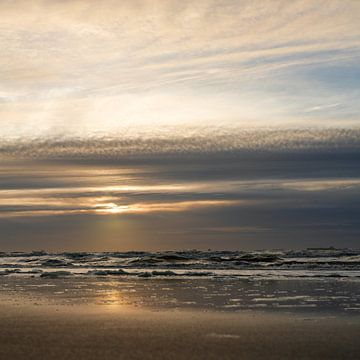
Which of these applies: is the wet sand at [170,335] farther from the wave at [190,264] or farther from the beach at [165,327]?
the wave at [190,264]

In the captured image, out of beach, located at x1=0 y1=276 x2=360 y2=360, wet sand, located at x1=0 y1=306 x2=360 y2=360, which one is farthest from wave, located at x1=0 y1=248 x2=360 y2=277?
wet sand, located at x1=0 y1=306 x2=360 y2=360

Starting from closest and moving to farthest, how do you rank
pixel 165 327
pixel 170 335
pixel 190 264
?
pixel 170 335
pixel 165 327
pixel 190 264

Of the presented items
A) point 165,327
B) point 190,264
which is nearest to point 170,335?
point 165,327

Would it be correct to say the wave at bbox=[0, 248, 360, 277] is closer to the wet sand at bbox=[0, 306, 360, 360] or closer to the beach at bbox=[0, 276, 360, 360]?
the beach at bbox=[0, 276, 360, 360]

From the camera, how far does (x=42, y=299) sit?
22656 mm

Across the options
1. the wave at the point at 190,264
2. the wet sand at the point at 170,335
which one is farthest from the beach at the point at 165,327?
the wave at the point at 190,264

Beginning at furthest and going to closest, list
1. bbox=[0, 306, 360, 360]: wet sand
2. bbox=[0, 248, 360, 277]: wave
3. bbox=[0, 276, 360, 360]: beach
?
bbox=[0, 248, 360, 277]: wave
bbox=[0, 276, 360, 360]: beach
bbox=[0, 306, 360, 360]: wet sand

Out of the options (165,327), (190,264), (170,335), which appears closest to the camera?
(170,335)

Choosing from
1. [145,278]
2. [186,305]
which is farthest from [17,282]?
[186,305]

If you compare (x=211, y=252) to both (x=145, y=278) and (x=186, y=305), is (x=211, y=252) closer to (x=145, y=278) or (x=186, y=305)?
(x=145, y=278)

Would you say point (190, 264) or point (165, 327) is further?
point (190, 264)

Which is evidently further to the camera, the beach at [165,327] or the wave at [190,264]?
the wave at [190,264]

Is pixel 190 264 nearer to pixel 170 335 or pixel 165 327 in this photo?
pixel 165 327

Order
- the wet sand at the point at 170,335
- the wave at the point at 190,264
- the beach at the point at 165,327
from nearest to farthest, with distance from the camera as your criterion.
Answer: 1. the wet sand at the point at 170,335
2. the beach at the point at 165,327
3. the wave at the point at 190,264
